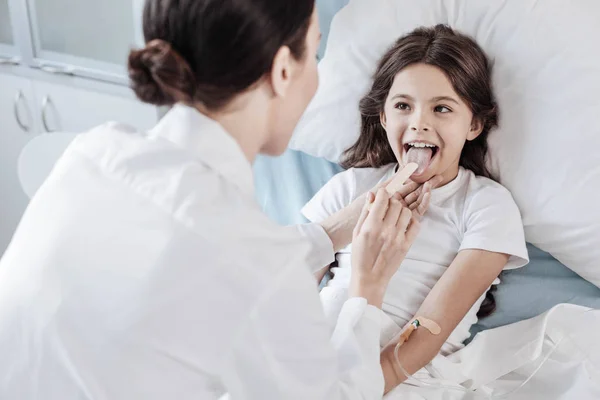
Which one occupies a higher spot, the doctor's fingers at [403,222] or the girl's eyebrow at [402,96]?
the girl's eyebrow at [402,96]

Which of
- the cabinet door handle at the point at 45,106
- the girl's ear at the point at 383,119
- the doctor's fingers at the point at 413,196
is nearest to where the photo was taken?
the doctor's fingers at the point at 413,196

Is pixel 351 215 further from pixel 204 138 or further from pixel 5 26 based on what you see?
pixel 5 26

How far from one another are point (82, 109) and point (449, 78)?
1199mm

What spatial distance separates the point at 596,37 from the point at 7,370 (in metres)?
1.13

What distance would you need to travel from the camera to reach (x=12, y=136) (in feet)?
7.57

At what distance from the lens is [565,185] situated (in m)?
1.37

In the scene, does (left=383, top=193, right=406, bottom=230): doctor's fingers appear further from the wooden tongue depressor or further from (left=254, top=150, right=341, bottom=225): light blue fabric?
(left=254, top=150, right=341, bottom=225): light blue fabric

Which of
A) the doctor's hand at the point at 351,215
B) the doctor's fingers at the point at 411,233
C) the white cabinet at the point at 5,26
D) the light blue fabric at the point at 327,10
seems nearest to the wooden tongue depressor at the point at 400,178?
the doctor's hand at the point at 351,215

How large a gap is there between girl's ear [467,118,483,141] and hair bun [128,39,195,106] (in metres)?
0.73

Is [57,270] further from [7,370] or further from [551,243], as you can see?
[551,243]

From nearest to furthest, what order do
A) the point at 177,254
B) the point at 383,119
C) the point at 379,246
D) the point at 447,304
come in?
the point at 177,254 < the point at 379,246 < the point at 447,304 < the point at 383,119

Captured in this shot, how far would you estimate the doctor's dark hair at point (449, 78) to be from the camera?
1376 mm

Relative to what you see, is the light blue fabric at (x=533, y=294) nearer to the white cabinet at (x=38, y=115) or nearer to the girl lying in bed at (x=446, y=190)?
the girl lying in bed at (x=446, y=190)

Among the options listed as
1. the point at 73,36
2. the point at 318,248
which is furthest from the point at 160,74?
the point at 73,36
